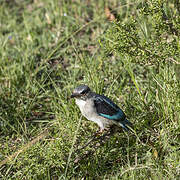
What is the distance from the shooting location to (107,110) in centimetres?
421

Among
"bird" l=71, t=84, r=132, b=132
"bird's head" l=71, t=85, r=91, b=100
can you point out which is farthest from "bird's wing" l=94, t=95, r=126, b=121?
"bird's head" l=71, t=85, r=91, b=100

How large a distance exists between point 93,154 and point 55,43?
2820 mm

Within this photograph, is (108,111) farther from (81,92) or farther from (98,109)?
(81,92)

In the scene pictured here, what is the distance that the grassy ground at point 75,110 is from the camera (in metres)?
3.91

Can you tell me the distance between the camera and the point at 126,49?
4461mm

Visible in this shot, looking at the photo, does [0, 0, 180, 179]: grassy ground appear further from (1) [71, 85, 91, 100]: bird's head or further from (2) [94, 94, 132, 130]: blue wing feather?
(1) [71, 85, 91, 100]: bird's head

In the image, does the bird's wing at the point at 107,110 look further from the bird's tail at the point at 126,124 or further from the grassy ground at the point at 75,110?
the grassy ground at the point at 75,110

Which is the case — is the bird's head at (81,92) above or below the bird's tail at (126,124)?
above

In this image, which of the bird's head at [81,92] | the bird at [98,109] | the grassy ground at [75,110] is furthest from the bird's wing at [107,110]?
the grassy ground at [75,110]

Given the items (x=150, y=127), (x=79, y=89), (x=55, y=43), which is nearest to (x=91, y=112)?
(x=79, y=89)

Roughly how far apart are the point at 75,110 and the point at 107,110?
662 millimetres

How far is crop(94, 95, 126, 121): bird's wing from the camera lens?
4.23 meters

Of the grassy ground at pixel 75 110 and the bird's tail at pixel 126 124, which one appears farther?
the bird's tail at pixel 126 124

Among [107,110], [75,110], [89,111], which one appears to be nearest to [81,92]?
[89,111]
